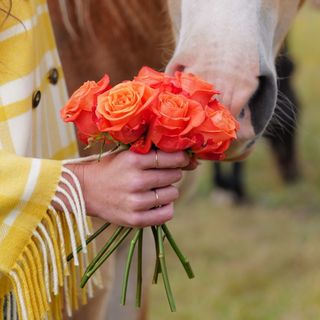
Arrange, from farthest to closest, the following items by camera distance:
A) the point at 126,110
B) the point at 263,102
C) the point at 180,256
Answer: the point at 263,102 → the point at 180,256 → the point at 126,110

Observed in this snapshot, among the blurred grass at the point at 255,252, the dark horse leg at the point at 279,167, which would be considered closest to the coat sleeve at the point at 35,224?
the blurred grass at the point at 255,252

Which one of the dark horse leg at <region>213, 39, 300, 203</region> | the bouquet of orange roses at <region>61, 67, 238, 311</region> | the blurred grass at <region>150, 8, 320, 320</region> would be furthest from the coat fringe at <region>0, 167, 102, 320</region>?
the dark horse leg at <region>213, 39, 300, 203</region>

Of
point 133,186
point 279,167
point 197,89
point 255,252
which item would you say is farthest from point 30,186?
point 279,167

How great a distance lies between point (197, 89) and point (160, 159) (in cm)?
11

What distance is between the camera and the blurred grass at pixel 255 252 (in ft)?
9.59

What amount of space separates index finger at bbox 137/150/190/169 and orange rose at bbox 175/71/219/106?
0.08m

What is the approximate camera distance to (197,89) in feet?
3.94

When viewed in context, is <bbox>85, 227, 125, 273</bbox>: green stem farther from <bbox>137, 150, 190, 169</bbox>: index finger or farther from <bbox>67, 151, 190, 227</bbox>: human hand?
<bbox>137, 150, 190, 169</bbox>: index finger

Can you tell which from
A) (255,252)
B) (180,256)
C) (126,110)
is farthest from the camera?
(255,252)

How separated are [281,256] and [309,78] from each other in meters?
2.75

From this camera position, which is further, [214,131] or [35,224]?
[35,224]

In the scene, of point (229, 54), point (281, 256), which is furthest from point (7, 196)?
point (281, 256)

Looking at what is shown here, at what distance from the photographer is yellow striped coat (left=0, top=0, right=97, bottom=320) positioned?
4.16ft

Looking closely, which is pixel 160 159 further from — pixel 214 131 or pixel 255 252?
pixel 255 252
